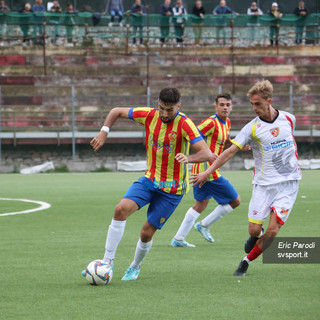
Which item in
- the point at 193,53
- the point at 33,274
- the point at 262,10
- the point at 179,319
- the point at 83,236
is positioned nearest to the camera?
the point at 179,319

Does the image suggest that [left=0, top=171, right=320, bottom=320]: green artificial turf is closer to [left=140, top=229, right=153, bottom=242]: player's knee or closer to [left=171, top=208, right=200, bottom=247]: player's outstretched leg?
[left=171, top=208, right=200, bottom=247]: player's outstretched leg

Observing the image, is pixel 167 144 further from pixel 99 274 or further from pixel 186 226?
pixel 186 226

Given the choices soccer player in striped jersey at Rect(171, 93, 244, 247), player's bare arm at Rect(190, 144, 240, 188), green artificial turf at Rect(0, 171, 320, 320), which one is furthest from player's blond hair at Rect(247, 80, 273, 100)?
soccer player in striped jersey at Rect(171, 93, 244, 247)

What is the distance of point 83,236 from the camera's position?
11188mm

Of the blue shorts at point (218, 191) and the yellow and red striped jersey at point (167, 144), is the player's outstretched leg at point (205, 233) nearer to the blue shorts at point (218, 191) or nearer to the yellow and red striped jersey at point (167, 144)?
the blue shorts at point (218, 191)

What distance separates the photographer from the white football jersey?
26.2ft

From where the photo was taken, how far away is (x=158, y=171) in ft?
26.3

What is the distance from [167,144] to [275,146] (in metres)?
1.13

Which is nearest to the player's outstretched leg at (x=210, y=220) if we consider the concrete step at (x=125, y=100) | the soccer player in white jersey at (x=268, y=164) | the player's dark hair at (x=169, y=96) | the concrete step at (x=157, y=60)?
the soccer player in white jersey at (x=268, y=164)

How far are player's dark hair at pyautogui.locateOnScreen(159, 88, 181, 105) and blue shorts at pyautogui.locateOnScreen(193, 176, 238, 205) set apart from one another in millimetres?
3459

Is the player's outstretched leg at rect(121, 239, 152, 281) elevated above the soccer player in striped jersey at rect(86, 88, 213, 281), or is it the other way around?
the soccer player in striped jersey at rect(86, 88, 213, 281)

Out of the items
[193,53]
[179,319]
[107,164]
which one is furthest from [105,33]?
[179,319]

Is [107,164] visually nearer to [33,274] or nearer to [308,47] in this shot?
[308,47]

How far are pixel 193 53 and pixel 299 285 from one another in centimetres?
2637
